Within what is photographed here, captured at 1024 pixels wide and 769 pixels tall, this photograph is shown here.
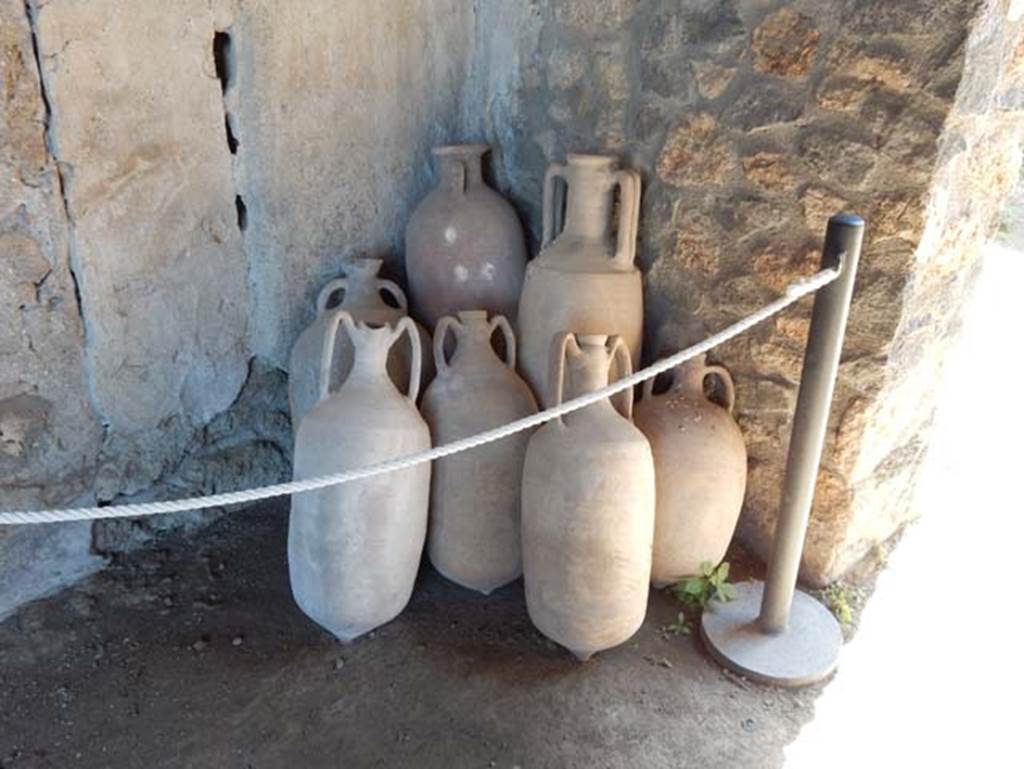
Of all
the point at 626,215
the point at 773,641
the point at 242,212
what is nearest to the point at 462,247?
the point at 626,215

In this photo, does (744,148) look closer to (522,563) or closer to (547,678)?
(522,563)

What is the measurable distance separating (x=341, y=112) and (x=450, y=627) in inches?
49.8

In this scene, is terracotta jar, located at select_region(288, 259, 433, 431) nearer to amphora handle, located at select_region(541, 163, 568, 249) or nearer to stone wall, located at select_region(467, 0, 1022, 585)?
amphora handle, located at select_region(541, 163, 568, 249)

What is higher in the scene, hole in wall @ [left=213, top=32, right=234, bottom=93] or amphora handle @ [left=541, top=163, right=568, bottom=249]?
hole in wall @ [left=213, top=32, right=234, bottom=93]

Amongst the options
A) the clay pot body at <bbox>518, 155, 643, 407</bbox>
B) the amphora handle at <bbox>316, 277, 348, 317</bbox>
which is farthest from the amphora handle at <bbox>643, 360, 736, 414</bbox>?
the amphora handle at <bbox>316, 277, 348, 317</bbox>

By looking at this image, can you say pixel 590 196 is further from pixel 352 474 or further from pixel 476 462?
pixel 352 474

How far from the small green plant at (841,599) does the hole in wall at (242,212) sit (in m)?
1.60

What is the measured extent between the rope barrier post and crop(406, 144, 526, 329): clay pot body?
0.81 meters

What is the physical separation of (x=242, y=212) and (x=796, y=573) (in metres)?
1.50

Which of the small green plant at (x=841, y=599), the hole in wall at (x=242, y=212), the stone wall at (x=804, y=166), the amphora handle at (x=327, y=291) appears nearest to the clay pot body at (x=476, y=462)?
the amphora handle at (x=327, y=291)

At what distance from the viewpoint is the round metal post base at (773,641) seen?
5.55 ft

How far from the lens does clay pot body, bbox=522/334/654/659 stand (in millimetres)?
1615

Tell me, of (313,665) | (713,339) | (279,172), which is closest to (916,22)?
(713,339)

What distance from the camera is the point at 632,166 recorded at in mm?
1977
